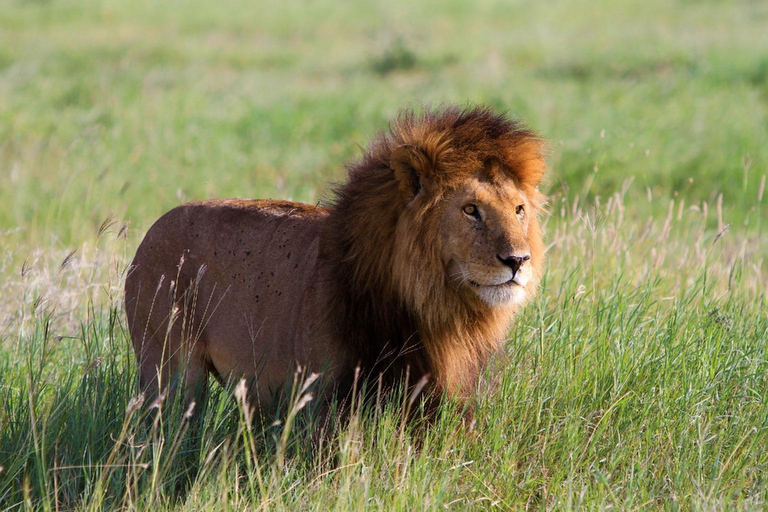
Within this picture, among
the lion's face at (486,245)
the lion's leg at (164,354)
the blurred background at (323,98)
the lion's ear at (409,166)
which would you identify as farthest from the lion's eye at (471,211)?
the lion's leg at (164,354)

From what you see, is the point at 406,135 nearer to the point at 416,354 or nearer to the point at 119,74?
the point at 416,354

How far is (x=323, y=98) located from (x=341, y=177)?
4.26 metres

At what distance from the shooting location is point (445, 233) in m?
3.29

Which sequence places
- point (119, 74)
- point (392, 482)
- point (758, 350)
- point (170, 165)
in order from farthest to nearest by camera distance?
point (119, 74)
point (170, 165)
point (758, 350)
point (392, 482)

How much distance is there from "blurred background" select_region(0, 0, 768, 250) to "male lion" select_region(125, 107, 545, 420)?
527 mm

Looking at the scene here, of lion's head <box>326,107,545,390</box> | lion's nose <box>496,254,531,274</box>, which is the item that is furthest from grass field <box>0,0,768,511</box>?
lion's nose <box>496,254,531,274</box>

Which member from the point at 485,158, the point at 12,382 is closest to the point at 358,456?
the point at 485,158

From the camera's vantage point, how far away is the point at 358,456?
346 centimetres

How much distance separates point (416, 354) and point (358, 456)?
0.44 m

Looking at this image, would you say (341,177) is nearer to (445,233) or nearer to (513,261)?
(445,233)

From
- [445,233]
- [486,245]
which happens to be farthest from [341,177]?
[486,245]

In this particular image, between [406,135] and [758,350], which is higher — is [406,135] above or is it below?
above

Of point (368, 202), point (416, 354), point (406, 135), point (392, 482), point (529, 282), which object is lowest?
point (392, 482)

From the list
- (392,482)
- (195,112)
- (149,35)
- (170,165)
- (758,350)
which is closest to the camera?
(392,482)
